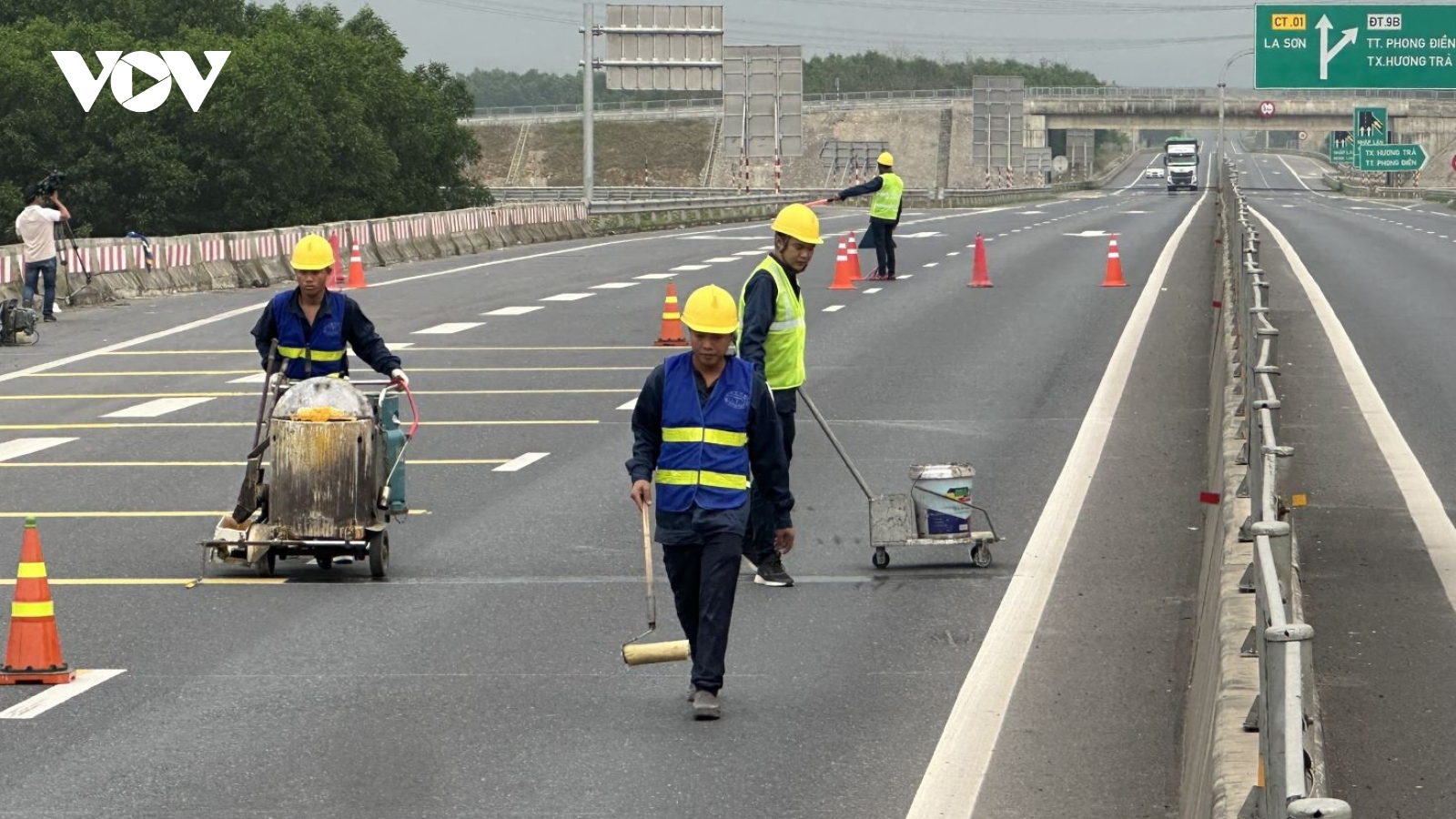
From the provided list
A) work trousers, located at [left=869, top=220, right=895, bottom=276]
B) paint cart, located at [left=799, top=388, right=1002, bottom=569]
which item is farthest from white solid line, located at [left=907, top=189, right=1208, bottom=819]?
work trousers, located at [left=869, top=220, right=895, bottom=276]

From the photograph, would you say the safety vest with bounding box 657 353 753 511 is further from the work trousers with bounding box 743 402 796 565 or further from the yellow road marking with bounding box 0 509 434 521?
the yellow road marking with bounding box 0 509 434 521

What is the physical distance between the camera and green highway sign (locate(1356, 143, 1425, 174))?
4498 inches

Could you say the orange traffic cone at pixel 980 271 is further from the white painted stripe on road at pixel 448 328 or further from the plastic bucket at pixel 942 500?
the plastic bucket at pixel 942 500

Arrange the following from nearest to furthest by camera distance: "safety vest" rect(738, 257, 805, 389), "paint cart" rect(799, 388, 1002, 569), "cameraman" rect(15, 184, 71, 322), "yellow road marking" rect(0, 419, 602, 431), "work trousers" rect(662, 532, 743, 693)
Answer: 1. "work trousers" rect(662, 532, 743, 693)
2. "safety vest" rect(738, 257, 805, 389)
3. "paint cart" rect(799, 388, 1002, 569)
4. "yellow road marking" rect(0, 419, 602, 431)
5. "cameraman" rect(15, 184, 71, 322)

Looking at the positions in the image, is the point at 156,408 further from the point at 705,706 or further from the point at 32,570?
the point at 705,706

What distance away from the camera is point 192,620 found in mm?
10977

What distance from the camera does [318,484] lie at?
11906 mm

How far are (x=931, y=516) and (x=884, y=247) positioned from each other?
2403cm

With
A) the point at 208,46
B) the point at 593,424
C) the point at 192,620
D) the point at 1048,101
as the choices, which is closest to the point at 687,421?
the point at 192,620

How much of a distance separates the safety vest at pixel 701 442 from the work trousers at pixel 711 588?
0.17 meters

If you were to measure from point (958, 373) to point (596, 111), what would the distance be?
555 feet

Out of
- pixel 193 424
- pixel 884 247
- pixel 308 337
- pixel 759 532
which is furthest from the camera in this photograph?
pixel 884 247

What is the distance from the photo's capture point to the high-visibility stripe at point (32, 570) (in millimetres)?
9547

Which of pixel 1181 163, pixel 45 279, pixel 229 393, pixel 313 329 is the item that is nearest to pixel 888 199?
pixel 45 279
